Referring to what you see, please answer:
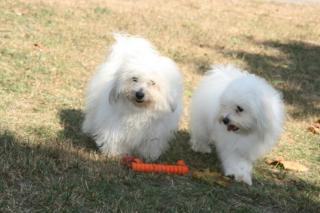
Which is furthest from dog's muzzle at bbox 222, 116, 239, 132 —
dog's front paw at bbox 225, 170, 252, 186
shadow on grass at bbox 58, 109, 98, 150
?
shadow on grass at bbox 58, 109, 98, 150

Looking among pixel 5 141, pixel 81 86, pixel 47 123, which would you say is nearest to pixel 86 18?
pixel 81 86

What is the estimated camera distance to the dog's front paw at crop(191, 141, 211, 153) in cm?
537

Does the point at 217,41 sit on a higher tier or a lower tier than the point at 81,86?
higher

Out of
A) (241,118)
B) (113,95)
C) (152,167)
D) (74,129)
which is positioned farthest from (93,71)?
(241,118)

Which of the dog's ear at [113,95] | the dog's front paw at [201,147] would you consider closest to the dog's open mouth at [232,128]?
the dog's front paw at [201,147]

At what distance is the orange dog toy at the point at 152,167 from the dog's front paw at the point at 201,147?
0.74 metres

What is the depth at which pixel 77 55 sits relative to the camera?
24.9ft

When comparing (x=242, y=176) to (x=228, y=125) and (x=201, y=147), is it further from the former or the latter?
(x=201, y=147)

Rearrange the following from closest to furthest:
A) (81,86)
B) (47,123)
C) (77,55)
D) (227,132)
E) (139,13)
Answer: (227,132), (47,123), (81,86), (77,55), (139,13)

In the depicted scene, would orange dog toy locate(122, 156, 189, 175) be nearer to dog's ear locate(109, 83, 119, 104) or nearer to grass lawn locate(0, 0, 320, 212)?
grass lawn locate(0, 0, 320, 212)

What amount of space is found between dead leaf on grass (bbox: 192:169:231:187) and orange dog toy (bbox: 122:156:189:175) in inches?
4.2

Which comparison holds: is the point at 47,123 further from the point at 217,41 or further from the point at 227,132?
the point at 217,41

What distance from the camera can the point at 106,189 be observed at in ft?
13.1

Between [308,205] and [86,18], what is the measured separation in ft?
21.0
